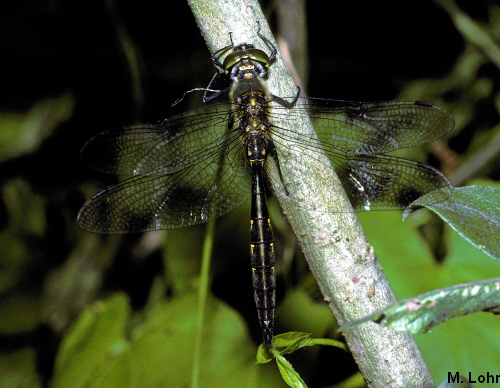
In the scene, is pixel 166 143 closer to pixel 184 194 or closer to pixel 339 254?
pixel 184 194

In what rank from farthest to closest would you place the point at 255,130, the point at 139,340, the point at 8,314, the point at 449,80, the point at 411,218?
1. the point at 449,80
2. the point at 8,314
3. the point at 411,218
4. the point at 139,340
5. the point at 255,130

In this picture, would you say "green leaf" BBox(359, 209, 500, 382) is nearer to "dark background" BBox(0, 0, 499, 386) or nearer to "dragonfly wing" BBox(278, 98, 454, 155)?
"dragonfly wing" BBox(278, 98, 454, 155)

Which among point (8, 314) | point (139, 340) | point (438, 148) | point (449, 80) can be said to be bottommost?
point (139, 340)

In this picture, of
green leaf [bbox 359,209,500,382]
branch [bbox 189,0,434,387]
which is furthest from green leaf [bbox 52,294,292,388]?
branch [bbox 189,0,434,387]

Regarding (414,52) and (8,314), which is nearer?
(8,314)

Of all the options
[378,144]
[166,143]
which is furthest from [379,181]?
[166,143]

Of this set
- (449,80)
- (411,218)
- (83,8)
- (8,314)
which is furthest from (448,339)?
(83,8)

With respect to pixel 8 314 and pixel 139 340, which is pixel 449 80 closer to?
pixel 139 340
